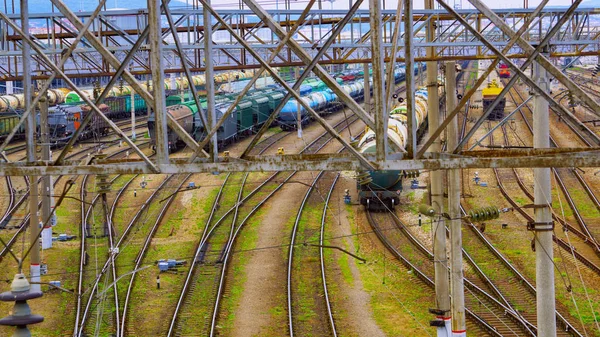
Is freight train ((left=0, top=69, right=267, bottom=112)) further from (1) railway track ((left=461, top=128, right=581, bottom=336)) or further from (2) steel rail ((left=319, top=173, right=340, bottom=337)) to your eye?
(1) railway track ((left=461, top=128, right=581, bottom=336))

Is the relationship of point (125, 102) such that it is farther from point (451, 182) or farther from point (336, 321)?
point (451, 182)

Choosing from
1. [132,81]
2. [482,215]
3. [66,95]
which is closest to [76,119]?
[66,95]

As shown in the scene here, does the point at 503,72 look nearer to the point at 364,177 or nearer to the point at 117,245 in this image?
the point at 364,177

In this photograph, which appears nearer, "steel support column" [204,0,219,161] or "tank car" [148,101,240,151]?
"steel support column" [204,0,219,161]

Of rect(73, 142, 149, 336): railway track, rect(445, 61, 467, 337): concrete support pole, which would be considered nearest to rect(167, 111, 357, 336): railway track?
rect(73, 142, 149, 336): railway track

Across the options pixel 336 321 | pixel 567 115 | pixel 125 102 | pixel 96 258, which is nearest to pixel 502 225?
pixel 336 321

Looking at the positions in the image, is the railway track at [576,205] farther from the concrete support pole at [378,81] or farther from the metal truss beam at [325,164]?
the concrete support pole at [378,81]
